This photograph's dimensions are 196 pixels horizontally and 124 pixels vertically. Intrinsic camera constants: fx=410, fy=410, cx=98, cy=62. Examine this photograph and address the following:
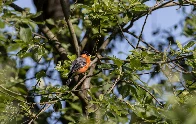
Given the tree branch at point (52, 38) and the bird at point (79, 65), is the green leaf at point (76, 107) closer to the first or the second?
the tree branch at point (52, 38)

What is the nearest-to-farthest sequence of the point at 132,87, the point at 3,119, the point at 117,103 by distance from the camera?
the point at 3,119 → the point at 117,103 → the point at 132,87

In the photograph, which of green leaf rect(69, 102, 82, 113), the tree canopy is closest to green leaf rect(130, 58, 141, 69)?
the tree canopy

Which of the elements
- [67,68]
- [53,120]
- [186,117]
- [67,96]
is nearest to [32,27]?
[67,68]

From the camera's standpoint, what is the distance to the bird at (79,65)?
3736 mm

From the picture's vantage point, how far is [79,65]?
386cm

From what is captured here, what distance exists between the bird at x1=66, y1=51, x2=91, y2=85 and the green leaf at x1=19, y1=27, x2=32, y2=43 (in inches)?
19.7

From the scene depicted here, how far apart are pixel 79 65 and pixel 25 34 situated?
0.64 m

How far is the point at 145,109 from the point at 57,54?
183cm

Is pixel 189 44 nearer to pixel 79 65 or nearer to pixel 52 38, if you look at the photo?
pixel 79 65

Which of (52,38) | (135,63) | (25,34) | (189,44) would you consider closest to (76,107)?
(52,38)

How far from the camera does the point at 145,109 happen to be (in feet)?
12.3

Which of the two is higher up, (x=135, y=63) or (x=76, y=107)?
(x=135, y=63)

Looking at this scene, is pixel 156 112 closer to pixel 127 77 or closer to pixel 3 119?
pixel 127 77

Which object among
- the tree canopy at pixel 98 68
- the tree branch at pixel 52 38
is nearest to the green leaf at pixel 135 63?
the tree canopy at pixel 98 68
